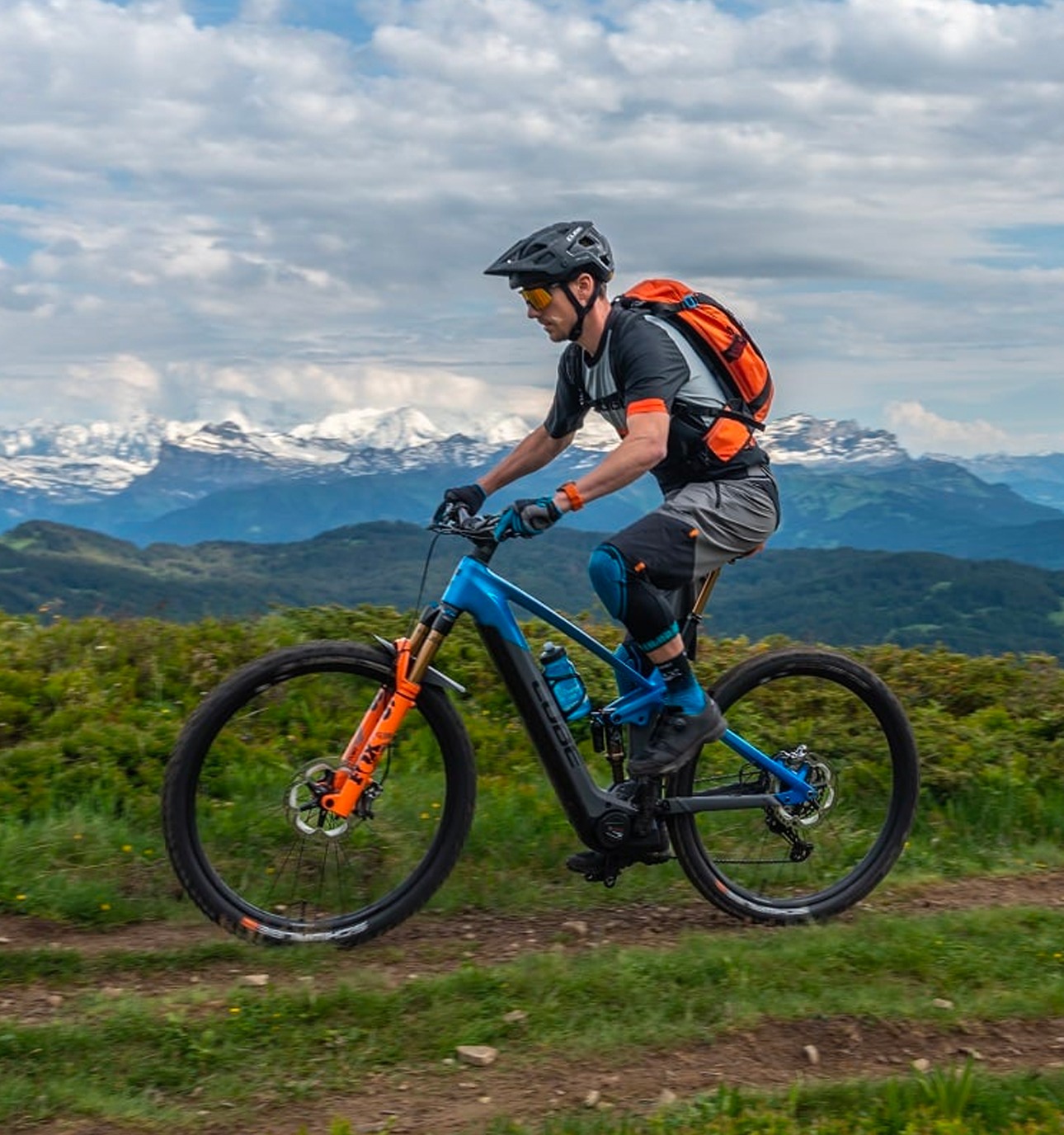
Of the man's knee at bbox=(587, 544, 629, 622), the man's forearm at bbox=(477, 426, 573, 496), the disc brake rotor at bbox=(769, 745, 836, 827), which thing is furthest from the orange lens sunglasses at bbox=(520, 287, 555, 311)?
the disc brake rotor at bbox=(769, 745, 836, 827)

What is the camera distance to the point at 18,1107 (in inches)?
173

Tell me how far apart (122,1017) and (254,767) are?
178 centimetres

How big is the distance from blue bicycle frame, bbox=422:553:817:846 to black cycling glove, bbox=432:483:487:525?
21 centimetres

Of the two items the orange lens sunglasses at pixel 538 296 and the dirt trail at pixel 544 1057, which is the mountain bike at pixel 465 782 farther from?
the orange lens sunglasses at pixel 538 296

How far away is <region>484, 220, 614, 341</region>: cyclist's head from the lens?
5793mm

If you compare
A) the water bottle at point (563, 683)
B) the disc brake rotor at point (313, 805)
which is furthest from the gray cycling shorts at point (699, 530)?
the disc brake rotor at point (313, 805)

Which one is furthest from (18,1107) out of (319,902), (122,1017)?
(319,902)

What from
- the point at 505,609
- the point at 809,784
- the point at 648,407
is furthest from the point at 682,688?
the point at 648,407

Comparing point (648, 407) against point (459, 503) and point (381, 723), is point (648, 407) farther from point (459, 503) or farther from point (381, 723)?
point (381, 723)

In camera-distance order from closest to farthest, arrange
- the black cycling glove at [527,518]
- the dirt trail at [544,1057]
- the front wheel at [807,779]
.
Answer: the dirt trail at [544,1057] < the black cycling glove at [527,518] < the front wheel at [807,779]

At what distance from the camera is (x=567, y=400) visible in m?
6.45

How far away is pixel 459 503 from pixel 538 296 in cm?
102

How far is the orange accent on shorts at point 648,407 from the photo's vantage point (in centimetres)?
571

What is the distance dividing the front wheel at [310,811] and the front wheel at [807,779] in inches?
47.8
